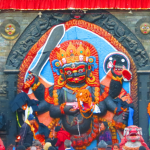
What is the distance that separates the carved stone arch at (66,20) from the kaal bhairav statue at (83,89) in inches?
17.8

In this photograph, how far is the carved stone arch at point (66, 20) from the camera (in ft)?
59.6

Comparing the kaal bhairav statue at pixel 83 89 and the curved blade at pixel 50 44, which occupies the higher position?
the curved blade at pixel 50 44

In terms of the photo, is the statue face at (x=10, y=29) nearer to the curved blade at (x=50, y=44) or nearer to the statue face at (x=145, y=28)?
Answer: the curved blade at (x=50, y=44)

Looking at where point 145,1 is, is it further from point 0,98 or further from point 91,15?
point 0,98

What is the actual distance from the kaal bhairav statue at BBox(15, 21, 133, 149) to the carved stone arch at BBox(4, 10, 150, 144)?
1.48ft

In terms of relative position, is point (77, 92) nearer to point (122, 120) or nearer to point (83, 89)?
point (83, 89)

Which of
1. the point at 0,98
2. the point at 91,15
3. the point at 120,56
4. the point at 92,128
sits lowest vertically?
the point at 92,128

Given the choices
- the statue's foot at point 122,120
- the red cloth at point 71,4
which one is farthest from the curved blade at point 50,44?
the statue's foot at point 122,120

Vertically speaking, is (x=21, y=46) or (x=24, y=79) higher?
(x=21, y=46)

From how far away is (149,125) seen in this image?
18000 mm

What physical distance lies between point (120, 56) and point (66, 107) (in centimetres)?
259

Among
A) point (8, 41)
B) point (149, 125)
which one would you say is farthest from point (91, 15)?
point (149, 125)

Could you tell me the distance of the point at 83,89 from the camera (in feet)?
58.4

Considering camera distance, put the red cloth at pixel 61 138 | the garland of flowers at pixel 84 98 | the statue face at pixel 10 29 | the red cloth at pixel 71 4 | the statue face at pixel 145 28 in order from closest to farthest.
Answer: the red cloth at pixel 61 138 < the garland of flowers at pixel 84 98 < the red cloth at pixel 71 4 < the statue face at pixel 145 28 < the statue face at pixel 10 29
